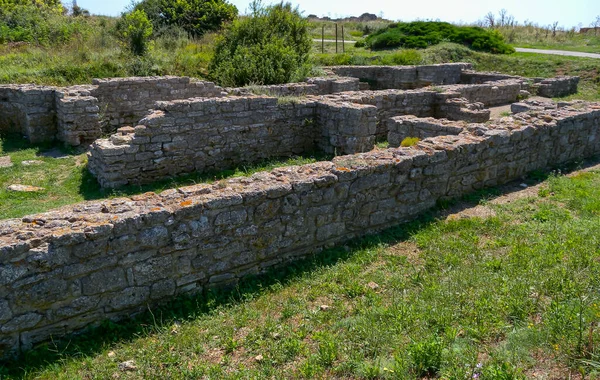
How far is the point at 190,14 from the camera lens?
25.5m

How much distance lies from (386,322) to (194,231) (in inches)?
87.2

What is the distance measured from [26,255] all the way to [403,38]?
1169 inches

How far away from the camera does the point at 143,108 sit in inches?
573

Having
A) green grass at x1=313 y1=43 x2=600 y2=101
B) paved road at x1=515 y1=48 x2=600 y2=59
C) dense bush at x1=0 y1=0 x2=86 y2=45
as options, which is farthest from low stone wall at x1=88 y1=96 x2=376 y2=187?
paved road at x1=515 y1=48 x2=600 y2=59

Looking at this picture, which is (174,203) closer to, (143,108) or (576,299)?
(576,299)

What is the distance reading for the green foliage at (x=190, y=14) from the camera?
25.4 metres

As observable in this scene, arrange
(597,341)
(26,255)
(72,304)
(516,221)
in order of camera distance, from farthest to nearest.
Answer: (516,221), (72,304), (26,255), (597,341)

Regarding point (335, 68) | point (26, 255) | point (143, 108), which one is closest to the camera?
point (26, 255)

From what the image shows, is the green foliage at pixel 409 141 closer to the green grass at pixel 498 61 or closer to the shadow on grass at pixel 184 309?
the shadow on grass at pixel 184 309

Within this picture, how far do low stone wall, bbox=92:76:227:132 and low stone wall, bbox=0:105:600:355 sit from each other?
792 centimetres

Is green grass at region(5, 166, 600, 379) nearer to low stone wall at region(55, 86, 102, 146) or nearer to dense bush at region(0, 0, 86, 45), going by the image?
low stone wall at region(55, 86, 102, 146)

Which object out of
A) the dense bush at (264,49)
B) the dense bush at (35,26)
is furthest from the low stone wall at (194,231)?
the dense bush at (35,26)

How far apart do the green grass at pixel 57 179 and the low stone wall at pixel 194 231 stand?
419 centimetres

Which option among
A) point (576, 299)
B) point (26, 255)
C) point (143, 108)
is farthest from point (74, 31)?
point (576, 299)
